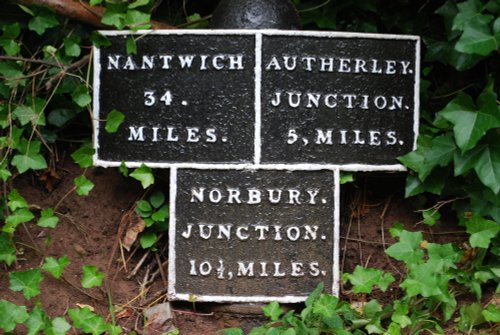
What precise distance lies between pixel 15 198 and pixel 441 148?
1623 mm

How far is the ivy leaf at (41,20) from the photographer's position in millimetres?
2820

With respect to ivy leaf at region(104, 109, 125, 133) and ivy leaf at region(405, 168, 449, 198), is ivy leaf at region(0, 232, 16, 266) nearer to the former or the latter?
ivy leaf at region(104, 109, 125, 133)

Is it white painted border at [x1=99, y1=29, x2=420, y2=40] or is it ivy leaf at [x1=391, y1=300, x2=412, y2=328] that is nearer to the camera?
ivy leaf at [x1=391, y1=300, x2=412, y2=328]

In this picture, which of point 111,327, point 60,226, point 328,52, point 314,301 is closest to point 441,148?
point 328,52

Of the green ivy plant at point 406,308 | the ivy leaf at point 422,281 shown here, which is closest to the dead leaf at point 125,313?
the green ivy plant at point 406,308

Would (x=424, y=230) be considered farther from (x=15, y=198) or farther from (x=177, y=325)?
(x=15, y=198)

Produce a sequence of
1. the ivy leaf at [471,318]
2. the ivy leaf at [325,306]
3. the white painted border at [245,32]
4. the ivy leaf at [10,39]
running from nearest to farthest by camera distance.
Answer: the ivy leaf at [325,306]
the ivy leaf at [471,318]
the white painted border at [245,32]
the ivy leaf at [10,39]

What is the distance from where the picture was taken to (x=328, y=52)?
2682 mm

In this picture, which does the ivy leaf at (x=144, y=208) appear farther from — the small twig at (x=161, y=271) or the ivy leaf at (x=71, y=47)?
the ivy leaf at (x=71, y=47)

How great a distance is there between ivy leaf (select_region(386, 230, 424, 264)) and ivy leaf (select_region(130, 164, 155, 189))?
0.93 meters

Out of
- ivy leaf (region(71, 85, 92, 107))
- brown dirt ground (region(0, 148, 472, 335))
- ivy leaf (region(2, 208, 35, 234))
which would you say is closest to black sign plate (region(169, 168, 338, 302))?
brown dirt ground (region(0, 148, 472, 335))

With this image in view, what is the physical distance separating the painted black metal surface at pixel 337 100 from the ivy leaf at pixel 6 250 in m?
1.03

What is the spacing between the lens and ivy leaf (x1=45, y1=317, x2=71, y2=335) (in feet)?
7.75

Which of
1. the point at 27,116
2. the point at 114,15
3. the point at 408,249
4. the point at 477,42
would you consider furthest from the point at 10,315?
the point at 477,42
